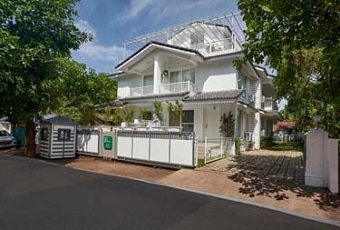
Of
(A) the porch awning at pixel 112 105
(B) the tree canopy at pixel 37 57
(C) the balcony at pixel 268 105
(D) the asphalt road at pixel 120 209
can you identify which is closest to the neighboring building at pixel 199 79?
(A) the porch awning at pixel 112 105

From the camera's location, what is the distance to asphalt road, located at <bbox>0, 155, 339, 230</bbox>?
19.8ft

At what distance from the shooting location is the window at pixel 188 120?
2312cm

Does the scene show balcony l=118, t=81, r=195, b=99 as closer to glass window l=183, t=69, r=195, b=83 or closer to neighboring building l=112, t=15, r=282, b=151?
neighboring building l=112, t=15, r=282, b=151

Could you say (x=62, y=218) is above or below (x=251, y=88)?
below

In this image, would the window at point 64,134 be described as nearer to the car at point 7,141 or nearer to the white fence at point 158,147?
the white fence at point 158,147

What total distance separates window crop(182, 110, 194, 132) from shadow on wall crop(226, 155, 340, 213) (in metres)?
9.34

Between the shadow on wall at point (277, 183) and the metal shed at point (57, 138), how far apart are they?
1035 cm

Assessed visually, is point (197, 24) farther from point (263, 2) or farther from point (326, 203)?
point (326, 203)

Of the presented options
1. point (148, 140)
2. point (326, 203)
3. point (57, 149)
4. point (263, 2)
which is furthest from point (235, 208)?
point (57, 149)

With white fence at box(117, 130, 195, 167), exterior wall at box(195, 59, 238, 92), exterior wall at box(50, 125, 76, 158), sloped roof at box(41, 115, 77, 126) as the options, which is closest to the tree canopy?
sloped roof at box(41, 115, 77, 126)

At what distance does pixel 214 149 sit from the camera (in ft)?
51.9

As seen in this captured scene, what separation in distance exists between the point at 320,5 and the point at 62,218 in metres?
8.39

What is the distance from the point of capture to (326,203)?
827 cm

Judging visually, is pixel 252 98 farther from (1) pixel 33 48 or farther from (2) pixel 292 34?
(1) pixel 33 48
